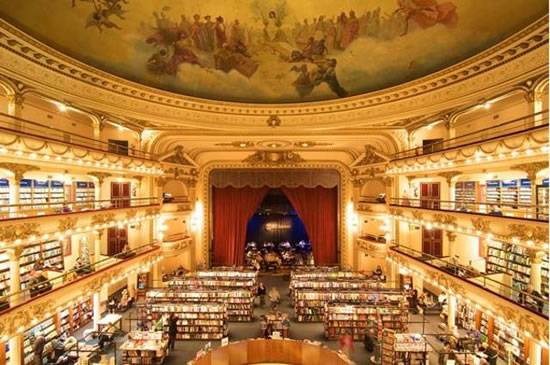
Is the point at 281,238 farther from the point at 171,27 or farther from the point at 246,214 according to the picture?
the point at 171,27

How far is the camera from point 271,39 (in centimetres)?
984

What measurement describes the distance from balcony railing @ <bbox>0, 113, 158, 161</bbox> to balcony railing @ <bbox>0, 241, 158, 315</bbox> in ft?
11.5

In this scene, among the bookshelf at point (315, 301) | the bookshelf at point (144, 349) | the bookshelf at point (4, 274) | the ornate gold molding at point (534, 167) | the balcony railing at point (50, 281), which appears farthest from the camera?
the bookshelf at point (315, 301)

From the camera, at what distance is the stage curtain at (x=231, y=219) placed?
16656 mm

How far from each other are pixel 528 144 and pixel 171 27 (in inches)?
409

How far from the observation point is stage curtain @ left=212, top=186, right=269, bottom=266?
16656 millimetres

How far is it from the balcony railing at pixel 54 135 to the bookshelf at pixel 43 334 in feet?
17.3

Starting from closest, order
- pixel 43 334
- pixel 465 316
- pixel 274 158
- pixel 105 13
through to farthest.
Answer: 1. pixel 105 13
2. pixel 43 334
3. pixel 465 316
4. pixel 274 158

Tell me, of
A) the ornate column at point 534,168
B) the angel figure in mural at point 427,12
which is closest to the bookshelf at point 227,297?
the ornate column at point 534,168

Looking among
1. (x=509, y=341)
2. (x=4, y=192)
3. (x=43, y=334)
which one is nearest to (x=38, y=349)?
(x=43, y=334)

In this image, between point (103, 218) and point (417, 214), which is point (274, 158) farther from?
point (103, 218)

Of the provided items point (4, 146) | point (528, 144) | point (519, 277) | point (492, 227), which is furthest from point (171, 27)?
point (519, 277)

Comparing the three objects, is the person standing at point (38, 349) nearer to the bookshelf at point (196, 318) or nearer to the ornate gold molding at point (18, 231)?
the bookshelf at point (196, 318)

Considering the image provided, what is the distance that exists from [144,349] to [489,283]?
9589 mm
